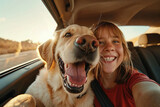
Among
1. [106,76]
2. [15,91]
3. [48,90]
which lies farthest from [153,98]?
[15,91]

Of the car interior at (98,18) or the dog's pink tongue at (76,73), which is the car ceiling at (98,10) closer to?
the car interior at (98,18)

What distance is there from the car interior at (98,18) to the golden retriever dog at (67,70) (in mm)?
339

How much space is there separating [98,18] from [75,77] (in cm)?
224

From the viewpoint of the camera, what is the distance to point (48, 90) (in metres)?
1.75

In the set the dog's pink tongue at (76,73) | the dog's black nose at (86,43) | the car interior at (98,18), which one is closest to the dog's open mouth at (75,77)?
the dog's pink tongue at (76,73)

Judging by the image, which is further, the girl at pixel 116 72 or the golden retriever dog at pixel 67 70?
the girl at pixel 116 72

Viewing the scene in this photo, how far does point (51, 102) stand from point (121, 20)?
2.86 metres

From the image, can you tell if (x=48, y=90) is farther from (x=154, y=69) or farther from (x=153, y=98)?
(x=154, y=69)

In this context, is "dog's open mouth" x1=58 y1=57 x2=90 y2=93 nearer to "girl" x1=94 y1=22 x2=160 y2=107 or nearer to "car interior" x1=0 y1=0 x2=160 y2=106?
"girl" x1=94 y1=22 x2=160 y2=107

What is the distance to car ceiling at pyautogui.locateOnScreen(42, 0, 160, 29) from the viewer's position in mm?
2422

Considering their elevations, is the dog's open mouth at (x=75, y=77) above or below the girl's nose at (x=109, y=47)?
below

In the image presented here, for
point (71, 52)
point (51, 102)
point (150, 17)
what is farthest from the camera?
point (150, 17)

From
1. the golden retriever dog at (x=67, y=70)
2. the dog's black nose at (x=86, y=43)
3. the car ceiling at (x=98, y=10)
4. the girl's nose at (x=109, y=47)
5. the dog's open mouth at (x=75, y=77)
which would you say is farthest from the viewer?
the car ceiling at (x=98, y=10)

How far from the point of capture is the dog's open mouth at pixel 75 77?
1.50 meters
